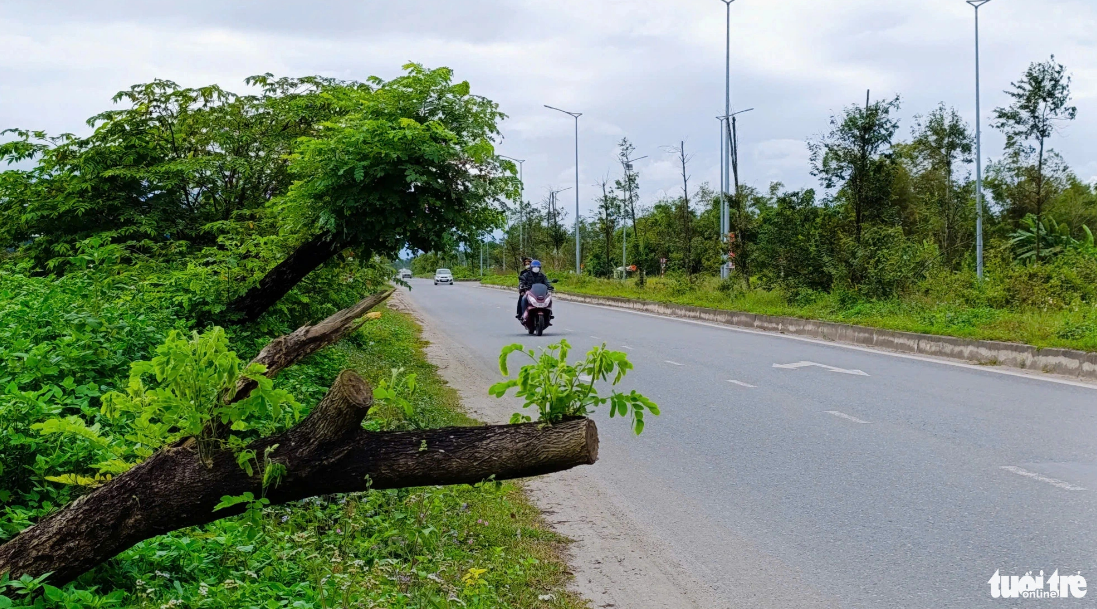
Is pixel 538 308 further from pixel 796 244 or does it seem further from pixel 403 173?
pixel 403 173

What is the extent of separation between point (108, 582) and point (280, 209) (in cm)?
587

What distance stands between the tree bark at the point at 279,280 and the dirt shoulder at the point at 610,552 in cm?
365

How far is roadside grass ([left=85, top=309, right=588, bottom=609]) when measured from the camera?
3.79 m

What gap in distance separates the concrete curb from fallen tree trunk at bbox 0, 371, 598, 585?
→ 1057 centimetres

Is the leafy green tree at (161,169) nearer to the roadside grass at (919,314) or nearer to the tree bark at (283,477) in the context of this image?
the tree bark at (283,477)

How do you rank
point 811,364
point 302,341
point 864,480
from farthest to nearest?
1. point 811,364
2. point 864,480
3. point 302,341

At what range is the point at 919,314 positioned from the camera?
17.3 meters

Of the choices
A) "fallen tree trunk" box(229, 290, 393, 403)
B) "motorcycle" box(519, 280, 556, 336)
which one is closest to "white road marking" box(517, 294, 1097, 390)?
"motorcycle" box(519, 280, 556, 336)

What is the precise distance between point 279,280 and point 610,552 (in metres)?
5.40

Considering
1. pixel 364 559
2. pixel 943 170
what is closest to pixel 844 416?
pixel 364 559

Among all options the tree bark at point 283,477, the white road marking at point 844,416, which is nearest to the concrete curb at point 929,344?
the white road marking at point 844,416

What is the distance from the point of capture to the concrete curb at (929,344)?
39.6 ft

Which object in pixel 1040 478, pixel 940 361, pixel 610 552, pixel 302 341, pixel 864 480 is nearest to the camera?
pixel 302 341

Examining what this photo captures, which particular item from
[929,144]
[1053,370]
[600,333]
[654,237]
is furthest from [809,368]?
[654,237]
